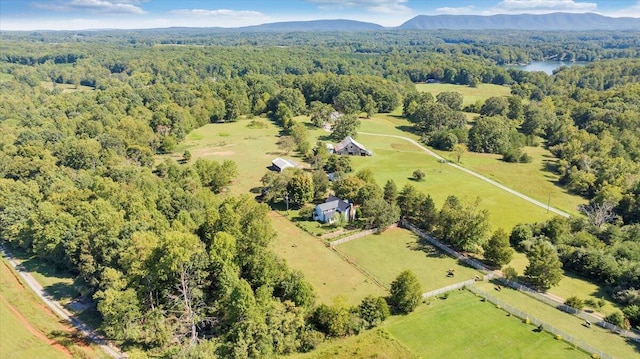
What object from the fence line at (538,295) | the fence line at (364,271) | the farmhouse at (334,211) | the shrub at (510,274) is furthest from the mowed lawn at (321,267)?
the shrub at (510,274)

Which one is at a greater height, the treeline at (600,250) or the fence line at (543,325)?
the treeline at (600,250)

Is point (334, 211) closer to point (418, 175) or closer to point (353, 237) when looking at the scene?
point (353, 237)

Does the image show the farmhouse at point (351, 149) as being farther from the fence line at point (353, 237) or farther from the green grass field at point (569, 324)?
the green grass field at point (569, 324)

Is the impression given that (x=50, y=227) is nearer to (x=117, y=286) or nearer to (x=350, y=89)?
(x=117, y=286)

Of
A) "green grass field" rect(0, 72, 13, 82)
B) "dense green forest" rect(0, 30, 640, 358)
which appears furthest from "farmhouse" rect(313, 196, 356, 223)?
"green grass field" rect(0, 72, 13, 82)

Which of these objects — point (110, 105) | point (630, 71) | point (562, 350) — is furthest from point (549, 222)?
point (630, 71)

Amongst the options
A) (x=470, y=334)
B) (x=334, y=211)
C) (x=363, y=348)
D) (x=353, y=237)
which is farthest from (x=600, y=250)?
(x=334, y=211)

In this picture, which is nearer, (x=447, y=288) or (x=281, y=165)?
(x=447, y=288)

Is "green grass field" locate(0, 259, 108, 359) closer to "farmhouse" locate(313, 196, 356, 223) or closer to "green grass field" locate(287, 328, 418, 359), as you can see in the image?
"green grass field" locate(287, 328, 418, 359)
